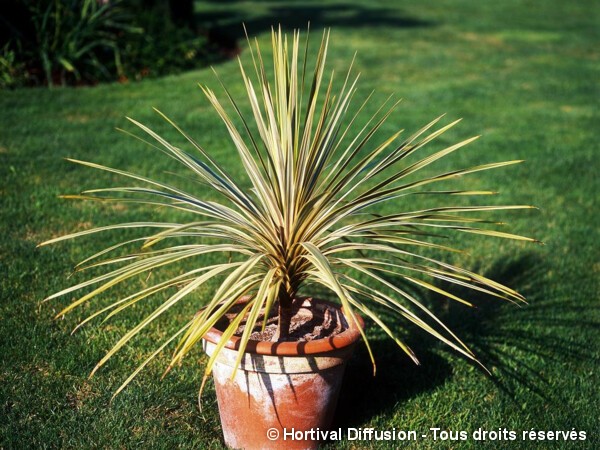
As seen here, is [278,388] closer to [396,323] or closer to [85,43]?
[396,323]

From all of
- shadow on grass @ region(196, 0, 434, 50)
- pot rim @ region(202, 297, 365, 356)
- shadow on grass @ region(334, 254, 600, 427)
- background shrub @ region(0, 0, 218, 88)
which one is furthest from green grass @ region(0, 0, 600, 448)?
shadow on grass @ region(196, 0, 434, 50)

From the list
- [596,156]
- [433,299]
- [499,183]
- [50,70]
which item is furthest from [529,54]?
[433,299]

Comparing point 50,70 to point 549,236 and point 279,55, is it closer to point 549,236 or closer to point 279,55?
point 549,236

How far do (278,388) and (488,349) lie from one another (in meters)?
1.60

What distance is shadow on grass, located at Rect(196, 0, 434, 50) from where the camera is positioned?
52.2 feet

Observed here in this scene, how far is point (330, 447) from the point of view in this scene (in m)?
3.12

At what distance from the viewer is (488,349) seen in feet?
13.1

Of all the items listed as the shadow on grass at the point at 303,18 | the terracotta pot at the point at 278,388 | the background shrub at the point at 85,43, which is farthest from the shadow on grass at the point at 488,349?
the shadow on grass at the point at 303,18

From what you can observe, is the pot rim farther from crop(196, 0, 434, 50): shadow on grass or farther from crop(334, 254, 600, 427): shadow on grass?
crop(196, 0, 434, 50): shadow on grass

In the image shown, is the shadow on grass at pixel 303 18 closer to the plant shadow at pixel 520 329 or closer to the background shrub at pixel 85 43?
the background shrub at pixel 85 43

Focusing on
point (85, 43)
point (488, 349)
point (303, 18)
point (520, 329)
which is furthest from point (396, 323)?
point (303, 18)

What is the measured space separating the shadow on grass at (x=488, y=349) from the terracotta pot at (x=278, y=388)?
0.40 metres

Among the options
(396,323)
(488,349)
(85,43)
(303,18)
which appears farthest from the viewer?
(303,18)

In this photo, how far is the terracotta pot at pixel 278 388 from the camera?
Result: 278cm
